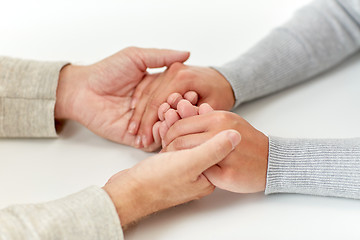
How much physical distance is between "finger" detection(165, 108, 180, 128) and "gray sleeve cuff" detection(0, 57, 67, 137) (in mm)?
264

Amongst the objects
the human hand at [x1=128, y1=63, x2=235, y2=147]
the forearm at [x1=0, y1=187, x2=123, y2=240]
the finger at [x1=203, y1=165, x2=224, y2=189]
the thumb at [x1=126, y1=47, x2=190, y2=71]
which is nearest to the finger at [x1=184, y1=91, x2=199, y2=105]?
the human hand at [x1=128, y1=63, x2=235, y2=147]

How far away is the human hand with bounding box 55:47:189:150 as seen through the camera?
1.05 meters

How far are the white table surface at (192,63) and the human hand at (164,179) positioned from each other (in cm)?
5

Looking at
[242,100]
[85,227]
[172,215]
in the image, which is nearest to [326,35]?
[242,100]

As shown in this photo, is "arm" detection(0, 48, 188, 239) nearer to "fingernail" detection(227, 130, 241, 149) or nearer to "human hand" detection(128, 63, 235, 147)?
"human hand" detection(128, 63, 235, 147)

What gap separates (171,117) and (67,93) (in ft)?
0.90

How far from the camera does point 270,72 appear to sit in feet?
3.71

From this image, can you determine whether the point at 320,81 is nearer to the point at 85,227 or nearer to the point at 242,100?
the point at 242,100

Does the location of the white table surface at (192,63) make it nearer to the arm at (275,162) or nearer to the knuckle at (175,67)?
the arm at (275,162)

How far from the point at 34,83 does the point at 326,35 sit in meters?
0.70

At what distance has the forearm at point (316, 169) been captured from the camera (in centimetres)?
84

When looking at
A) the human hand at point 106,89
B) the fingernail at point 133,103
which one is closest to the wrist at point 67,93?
the human hand at point 106,89

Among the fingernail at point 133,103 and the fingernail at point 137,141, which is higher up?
the fingernail at point 133,103

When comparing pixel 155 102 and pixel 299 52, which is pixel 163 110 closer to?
pixel 155 102
